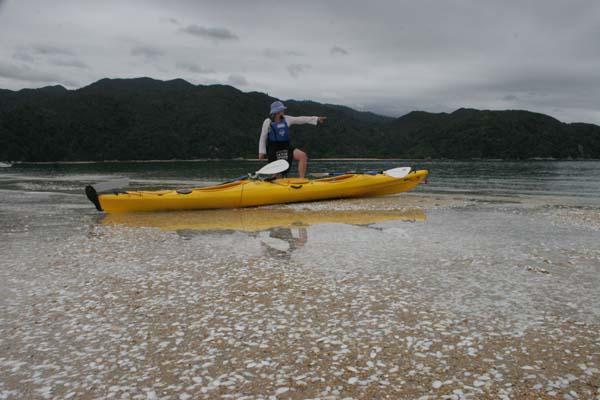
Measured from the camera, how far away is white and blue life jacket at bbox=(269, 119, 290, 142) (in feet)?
59.4

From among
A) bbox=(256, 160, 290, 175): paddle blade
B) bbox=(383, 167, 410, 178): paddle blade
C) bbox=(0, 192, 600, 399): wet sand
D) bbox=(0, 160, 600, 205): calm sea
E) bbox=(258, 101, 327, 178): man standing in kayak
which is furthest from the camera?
bbox=(0, 160, 600, 205): calm sea

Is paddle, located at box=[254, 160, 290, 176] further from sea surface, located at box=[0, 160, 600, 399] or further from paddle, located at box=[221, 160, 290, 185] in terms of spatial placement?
sea surface, located at box=[0, 160, 600, 399]

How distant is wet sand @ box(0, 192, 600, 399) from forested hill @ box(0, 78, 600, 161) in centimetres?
12945

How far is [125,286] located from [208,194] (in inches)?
373

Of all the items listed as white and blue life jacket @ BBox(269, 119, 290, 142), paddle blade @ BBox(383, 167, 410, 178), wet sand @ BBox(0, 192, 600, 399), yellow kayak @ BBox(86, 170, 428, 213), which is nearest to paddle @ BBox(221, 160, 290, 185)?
yellow kayak @ BBox(86, 170, 428, 213)

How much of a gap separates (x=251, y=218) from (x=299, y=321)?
895 cm

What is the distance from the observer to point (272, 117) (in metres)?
18.3

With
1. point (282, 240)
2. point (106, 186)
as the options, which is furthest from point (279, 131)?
point (282, 240)

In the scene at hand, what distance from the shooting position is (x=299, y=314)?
538cm

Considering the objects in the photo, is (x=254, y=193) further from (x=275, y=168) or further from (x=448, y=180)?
(x=448, y=180)

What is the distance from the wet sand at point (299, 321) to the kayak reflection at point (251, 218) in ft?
9.12

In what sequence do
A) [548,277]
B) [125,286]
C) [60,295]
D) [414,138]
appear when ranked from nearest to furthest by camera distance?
[60,295]
[125,286]
[548,277]
[414,138]

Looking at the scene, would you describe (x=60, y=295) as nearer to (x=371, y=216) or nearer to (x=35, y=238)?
(x=35, y=238)

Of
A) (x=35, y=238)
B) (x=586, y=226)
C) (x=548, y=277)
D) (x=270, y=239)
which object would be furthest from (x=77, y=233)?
(x=586, y=226)
